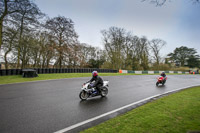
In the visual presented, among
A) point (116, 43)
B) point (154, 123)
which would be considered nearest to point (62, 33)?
point (116, 43)

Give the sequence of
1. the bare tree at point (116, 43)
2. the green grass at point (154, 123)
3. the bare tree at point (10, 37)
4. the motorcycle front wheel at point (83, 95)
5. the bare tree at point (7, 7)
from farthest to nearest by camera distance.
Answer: the bare tree at point (116, 43) → the bare tree at point (10, 37) → the bare tree at point (7, 7) → the motorcycle front wheel at point (83, 95) → the green grass at point (154, 123)

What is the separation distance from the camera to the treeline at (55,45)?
51.0ft

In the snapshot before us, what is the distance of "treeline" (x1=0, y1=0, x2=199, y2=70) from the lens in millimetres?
15555

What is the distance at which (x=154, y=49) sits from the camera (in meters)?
48.0

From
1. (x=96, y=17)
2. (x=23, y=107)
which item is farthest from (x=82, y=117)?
(x=96, y=17)

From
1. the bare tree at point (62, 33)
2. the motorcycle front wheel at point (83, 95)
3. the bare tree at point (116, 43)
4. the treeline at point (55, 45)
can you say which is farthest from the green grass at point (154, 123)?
the bare tree at point (116, 43)

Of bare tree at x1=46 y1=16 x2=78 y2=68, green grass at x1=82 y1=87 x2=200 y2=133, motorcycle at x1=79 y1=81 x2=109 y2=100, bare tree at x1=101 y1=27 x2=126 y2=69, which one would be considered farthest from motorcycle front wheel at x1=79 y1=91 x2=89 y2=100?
bare tree at x1=101 y1=27 x2=126 y2=69

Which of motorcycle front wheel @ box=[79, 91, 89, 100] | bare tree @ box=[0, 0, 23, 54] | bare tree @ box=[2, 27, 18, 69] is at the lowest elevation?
motorcycle front wheel @ box=[79, 91, 89, 100]

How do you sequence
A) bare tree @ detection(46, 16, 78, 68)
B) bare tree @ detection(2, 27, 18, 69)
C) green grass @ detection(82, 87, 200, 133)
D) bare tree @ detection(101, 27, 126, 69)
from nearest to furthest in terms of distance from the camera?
green grass @ detection(82, 87, 200, 133) < bare tree @ detection(2, 27, 18, 69) < bare tree @ detection(46, 16, 78, 68) < bare tree @ detection(101, 27, 126, 69)

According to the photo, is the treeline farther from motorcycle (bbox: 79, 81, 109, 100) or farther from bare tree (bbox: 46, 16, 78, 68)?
motorcycle (bbox: 79, 81, 109, 100)

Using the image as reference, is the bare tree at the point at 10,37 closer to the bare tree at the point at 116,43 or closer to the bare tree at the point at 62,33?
the bare tree at the point at 62,33

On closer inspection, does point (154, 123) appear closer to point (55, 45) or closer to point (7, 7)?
point (7, 7)

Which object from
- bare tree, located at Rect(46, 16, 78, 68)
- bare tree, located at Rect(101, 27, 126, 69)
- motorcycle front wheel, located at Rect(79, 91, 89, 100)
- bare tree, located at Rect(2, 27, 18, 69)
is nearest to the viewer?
motorcycle front wheel, located at Rect(79, 91, 89, 100)

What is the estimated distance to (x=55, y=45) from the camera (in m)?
25.2
